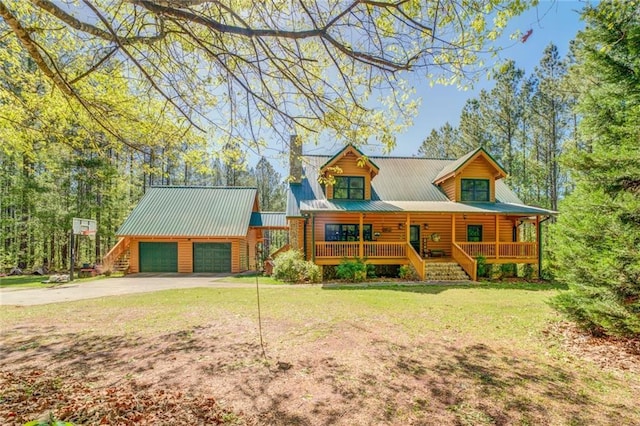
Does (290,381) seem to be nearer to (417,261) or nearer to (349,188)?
(417,261)

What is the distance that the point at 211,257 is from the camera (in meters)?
18.8

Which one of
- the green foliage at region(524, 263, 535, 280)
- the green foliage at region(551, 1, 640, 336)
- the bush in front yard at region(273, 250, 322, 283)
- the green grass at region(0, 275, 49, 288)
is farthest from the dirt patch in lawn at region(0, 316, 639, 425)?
the green foliage at region(524, 263, 535, 280)

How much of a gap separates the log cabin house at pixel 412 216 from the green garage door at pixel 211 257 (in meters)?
4.60

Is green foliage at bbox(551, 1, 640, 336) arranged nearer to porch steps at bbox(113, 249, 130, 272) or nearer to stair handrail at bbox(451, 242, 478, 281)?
stair handrail at bbox(451, 242, 478, 281)

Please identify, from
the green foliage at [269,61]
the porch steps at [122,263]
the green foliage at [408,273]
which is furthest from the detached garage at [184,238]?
the green foliage at [269,61]

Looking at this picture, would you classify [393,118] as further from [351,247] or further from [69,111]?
[351,247]

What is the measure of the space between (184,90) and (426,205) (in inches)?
520

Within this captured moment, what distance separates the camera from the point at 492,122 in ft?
89.6

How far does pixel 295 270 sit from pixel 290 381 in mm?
9929

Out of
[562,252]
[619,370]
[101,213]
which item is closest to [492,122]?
[562,252]

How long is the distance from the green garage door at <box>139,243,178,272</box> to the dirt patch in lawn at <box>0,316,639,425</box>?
13.2m

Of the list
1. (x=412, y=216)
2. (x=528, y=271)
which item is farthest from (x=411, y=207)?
(x=528, y=271)

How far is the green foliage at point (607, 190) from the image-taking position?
4.88 meters

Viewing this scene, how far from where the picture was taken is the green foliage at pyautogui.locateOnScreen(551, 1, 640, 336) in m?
4.88
